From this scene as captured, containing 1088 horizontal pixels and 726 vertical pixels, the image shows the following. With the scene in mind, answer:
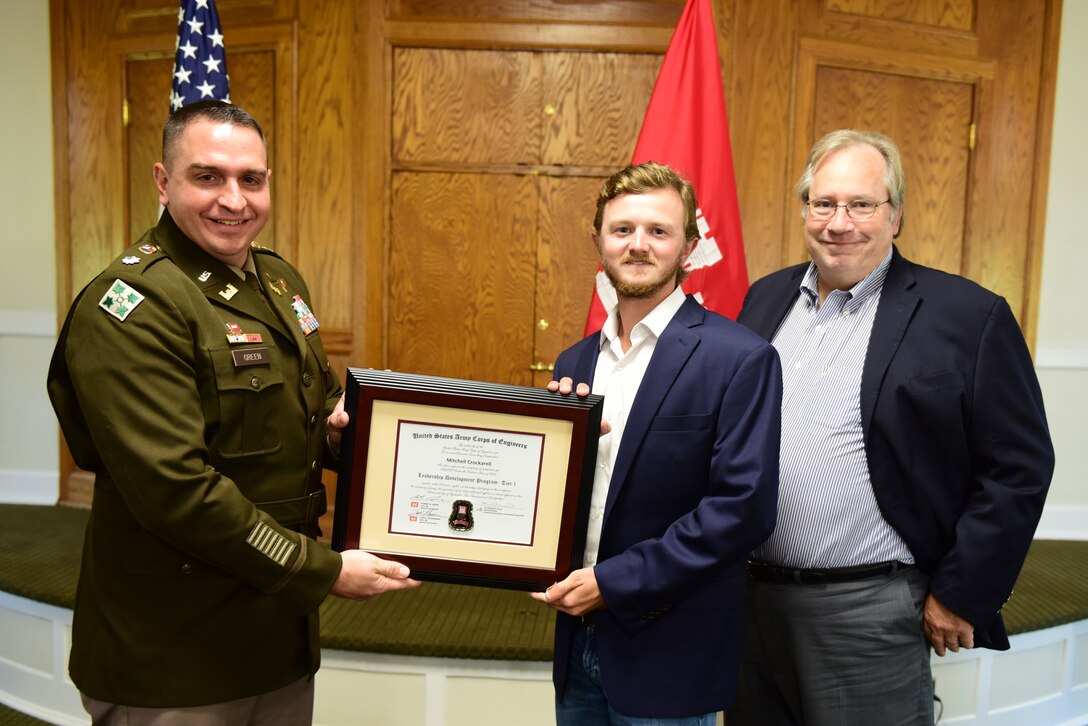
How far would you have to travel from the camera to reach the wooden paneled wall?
10.9ft

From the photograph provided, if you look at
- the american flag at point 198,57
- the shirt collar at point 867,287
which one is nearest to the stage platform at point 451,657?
the shirt collar at point 867,287

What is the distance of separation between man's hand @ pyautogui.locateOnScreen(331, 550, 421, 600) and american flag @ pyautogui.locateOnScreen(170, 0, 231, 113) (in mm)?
2088

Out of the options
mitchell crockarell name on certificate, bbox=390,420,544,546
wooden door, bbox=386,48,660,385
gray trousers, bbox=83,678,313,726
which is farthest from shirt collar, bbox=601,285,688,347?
wooden door, bbox=386,48,660,385

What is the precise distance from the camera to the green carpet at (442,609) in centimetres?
243

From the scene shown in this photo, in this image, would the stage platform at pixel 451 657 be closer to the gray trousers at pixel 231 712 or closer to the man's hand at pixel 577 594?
the gray trousers at pixel 231 712

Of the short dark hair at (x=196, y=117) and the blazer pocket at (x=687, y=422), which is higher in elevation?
the short dark hair at (x=196, y=117)

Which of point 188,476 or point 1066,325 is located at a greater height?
point 1066,325

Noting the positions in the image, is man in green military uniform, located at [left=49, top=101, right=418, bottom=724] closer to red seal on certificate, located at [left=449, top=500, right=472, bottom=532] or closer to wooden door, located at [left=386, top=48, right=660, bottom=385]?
red seal on certificate, located at [left=449, top=500, right=472, bottom=532]

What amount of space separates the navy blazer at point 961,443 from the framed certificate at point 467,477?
628 mm

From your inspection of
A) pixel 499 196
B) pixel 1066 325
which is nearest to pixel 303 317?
pixel 499 196

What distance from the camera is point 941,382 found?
1512 millimetres

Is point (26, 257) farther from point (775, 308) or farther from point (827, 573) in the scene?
point (827, 573)

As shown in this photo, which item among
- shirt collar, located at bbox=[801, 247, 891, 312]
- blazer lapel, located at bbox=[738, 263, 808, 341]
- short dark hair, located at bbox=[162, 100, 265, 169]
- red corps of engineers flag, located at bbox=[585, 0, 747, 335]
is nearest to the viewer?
short dark hair, located at bbox=[162, 100, 265, 169]

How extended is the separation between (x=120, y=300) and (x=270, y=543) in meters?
0.48
